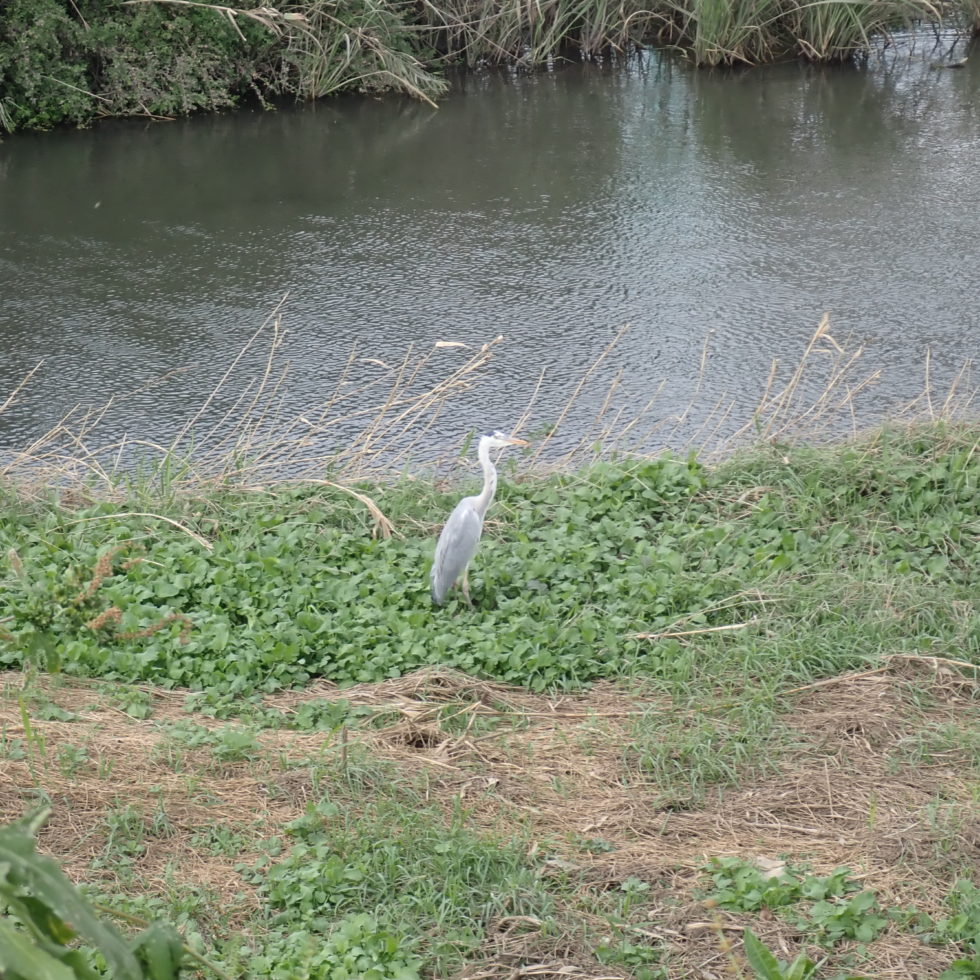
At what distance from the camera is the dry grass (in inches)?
97.1

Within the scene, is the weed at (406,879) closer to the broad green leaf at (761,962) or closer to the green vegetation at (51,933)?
the broad green leaf at (761,962)

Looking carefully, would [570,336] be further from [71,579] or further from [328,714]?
[71,579]

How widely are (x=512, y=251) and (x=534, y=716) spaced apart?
4.73 meters

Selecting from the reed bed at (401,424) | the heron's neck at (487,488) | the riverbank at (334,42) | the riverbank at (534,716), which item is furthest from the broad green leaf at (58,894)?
the riverbank at (334,42)

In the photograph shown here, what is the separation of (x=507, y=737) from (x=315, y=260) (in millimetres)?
4891

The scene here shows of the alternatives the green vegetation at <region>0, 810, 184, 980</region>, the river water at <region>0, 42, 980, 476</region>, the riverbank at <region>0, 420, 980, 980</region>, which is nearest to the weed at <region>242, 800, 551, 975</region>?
the riverbank at <region>0, 420, 980, 980</region>

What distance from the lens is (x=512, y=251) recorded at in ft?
24.5

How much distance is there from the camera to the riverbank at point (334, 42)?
9328 mm

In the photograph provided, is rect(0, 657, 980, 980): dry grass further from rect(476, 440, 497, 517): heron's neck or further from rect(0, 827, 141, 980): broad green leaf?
rect(0, 827, 141, 980): broad green leaf

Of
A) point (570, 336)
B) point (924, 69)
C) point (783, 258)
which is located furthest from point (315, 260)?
point (924, 69)

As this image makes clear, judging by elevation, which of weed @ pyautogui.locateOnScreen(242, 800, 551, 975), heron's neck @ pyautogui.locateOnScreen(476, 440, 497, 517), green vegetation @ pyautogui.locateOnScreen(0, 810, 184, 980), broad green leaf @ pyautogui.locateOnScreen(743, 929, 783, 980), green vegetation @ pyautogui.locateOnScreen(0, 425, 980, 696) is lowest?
weed @ pyautogui.locateOnScreen(242, 800, 551, 975)

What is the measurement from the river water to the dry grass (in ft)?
6.65

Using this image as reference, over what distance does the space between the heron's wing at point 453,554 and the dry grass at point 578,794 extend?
0.39 meters

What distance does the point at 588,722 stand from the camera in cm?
317
